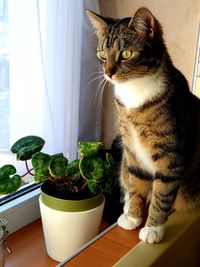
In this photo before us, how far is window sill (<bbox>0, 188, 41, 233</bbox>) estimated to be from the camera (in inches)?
42.8

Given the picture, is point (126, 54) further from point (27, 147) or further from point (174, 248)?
point (174, 248)

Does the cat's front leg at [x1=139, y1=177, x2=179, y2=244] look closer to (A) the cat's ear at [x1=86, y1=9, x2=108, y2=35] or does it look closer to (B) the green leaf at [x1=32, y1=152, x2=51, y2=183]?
(B) the green leaf at [x1=32, y1=152, x2=51, y2=183]

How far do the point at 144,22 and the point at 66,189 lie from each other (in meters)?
0.50

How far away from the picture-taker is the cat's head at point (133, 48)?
33.4 inches

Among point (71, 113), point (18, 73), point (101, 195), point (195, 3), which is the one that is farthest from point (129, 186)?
point (195, 3)

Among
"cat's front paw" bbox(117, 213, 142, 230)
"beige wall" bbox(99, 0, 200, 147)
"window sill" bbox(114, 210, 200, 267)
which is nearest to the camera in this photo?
"window sill" bbox(114, 210, 200, 267)

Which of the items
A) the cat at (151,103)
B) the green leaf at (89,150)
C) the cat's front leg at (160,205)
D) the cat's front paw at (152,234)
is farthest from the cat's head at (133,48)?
the cat's front paw at (152,234)

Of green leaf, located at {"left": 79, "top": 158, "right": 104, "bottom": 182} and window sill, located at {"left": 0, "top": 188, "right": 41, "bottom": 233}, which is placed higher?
green leaf, located at {"left": 79, "top": 158, "right": 104, "bottom": 182}

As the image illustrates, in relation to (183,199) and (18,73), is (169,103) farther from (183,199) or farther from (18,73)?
(18,73)

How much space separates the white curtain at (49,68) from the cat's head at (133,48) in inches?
11.2

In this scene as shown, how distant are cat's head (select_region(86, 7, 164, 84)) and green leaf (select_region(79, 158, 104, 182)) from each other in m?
0.23

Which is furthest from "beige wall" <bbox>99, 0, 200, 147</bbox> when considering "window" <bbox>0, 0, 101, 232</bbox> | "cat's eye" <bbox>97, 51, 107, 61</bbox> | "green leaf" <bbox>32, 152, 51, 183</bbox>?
"green leaf" <bbox>32, 152, 51, 183</bbox>

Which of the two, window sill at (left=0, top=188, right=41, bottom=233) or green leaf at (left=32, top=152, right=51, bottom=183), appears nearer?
green leaf at (left=32, top=152, right=51, bottom=183)

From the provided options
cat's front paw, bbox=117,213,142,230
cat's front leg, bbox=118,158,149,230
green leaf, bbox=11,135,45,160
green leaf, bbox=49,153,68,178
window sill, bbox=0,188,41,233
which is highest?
green leaf, bbox=11,135,45,160
